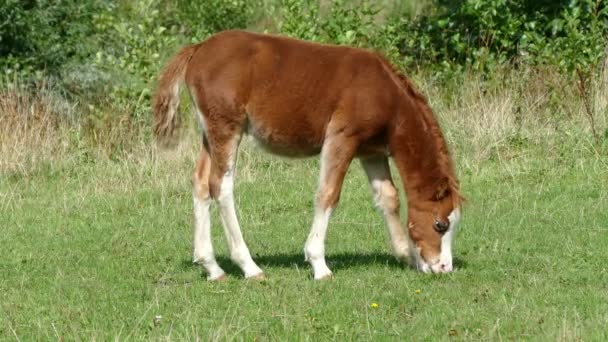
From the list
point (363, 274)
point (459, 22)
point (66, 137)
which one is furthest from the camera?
point (459, 22)

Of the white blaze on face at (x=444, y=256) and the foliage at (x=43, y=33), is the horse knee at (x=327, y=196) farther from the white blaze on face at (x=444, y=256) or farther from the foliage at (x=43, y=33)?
the foliage at (x=43, y=33)

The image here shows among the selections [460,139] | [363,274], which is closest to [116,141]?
[460,139]

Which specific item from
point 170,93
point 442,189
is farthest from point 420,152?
point 170,93

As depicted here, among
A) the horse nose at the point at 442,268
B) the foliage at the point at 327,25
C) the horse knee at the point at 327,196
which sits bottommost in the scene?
the foliage at the point at 327,25

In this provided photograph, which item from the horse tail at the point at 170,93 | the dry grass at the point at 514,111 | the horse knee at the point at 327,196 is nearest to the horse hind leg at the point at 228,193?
the horse tail at the point at 170,93

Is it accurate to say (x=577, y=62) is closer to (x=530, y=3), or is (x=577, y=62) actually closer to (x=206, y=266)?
(x=530, y=3)

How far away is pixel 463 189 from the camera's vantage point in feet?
38.5

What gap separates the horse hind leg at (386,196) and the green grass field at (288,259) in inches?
10.6

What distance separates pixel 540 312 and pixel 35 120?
8.58 metres

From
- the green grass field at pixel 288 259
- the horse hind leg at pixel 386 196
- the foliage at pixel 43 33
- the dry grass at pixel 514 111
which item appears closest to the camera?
the green grass field at pixel 288 259

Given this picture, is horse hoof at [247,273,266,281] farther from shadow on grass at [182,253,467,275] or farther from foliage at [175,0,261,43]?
foliage at [175,0,261,43]

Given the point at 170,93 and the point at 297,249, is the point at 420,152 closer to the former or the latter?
the point at 297,249

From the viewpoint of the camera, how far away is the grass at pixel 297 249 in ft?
23.6

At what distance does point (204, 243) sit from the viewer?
28.6 ft
